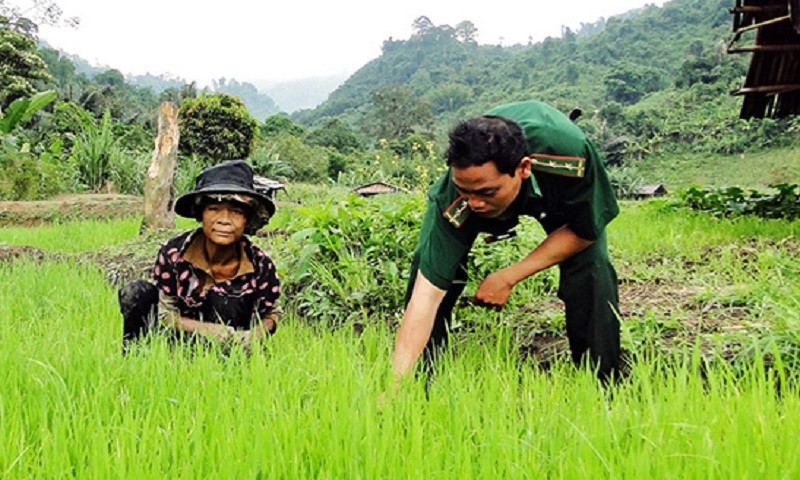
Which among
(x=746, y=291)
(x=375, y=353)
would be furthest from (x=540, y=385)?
(x=746, y=291)

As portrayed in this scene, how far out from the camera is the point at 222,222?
2.44m

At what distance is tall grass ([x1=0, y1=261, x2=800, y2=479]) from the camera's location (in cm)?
132

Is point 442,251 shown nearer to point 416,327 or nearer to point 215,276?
point 416,327

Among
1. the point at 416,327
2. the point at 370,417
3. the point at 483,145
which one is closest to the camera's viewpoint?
the point at 370,417

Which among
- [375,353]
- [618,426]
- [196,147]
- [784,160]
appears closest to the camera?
[618,426]

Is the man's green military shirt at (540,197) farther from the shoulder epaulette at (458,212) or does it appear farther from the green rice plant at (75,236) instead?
the green rice plant at (75,236)

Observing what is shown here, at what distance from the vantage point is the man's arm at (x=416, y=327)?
1981 millimetres

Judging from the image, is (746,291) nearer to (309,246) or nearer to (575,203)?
(575,203)

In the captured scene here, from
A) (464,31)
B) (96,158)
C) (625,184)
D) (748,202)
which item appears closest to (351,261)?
(748,202)

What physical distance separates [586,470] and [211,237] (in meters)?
1.62

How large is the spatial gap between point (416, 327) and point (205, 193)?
3.04 feet

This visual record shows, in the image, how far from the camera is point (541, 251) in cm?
224

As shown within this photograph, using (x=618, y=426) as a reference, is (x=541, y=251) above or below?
above

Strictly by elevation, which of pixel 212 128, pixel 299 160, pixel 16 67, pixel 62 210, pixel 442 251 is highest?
pixel 16 67
